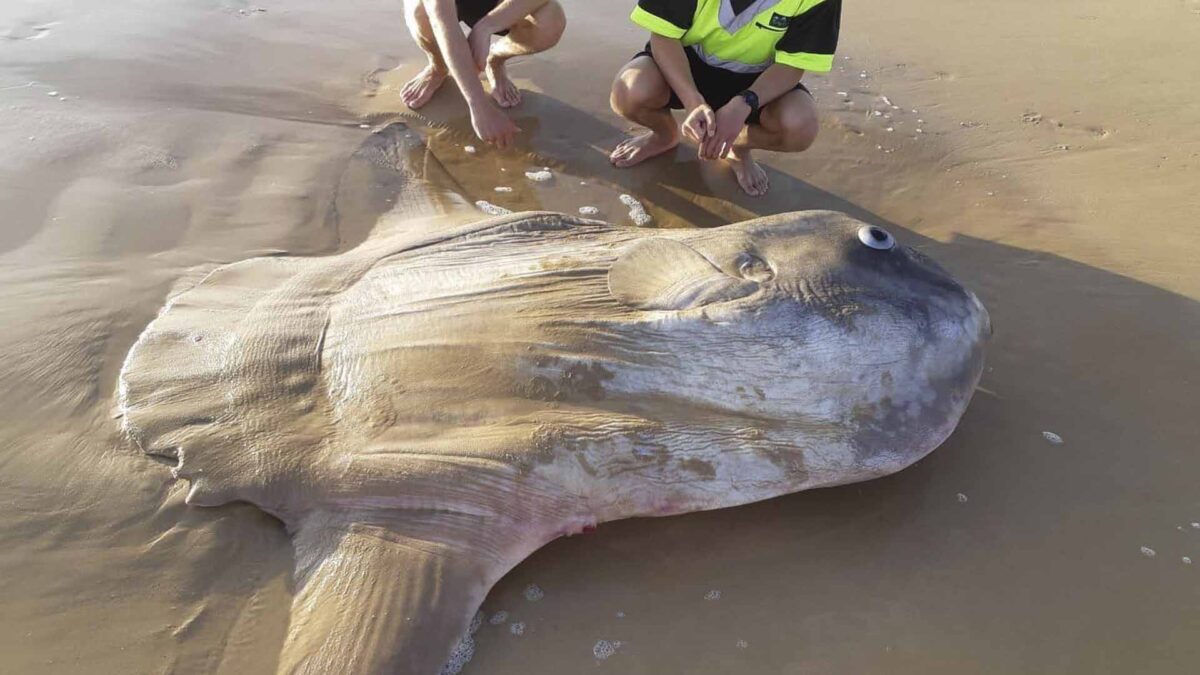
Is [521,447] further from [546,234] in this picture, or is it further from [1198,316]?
[1198,316]

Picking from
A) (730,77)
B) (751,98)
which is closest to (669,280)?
(751,98)

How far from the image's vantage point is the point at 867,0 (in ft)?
23.1

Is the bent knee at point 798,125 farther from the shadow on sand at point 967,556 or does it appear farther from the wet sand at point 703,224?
the shadow on sand at point 967,556

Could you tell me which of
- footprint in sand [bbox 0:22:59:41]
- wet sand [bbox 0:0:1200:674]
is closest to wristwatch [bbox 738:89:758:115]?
wet sand [bbox 0:0:1200:674]

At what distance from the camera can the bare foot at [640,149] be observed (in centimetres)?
483

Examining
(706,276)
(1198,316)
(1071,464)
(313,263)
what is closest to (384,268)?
(313,263)

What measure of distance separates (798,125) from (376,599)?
11.5 ft

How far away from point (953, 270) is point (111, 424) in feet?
12.5

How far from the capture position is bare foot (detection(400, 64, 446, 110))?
207 inches

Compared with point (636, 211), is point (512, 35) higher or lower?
higher

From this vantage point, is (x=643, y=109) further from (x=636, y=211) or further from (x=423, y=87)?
(x=423, y=87)

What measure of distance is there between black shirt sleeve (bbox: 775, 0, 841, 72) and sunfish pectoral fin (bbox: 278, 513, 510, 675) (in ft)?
10.8

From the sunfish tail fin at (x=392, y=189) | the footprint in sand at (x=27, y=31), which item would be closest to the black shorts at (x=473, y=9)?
the sunfish tail fin at (x=392, y=189)

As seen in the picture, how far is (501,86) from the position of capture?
5.45 metres
